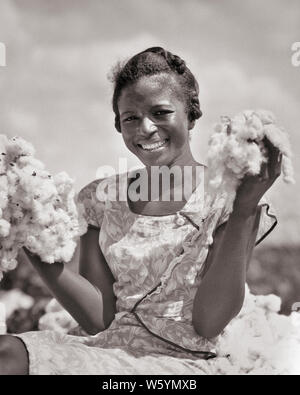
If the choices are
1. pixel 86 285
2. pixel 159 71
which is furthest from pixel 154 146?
pixel 86 285

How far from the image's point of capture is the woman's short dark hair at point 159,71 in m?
1.78

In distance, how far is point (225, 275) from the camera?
1.49m

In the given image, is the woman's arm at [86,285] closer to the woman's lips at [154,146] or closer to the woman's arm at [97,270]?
the woman's arm at [97,270]

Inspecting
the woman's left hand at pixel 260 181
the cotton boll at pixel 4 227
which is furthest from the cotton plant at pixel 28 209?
the woman's left hand at pixel 260 181

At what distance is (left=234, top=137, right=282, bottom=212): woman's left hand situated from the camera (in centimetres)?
129

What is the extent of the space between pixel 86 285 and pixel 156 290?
215mm

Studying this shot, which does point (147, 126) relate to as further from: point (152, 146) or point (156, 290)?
point (156, 290)

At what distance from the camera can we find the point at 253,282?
136 inches

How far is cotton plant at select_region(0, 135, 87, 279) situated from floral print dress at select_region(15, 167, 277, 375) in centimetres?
21

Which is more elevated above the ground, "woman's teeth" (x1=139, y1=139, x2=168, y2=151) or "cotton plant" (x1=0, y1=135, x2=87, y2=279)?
"woman's teeth" (x1=139, y1=139, x2=168, y2=151)

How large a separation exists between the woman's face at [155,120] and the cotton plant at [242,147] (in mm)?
436

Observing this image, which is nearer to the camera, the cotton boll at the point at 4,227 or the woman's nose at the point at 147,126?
the cotton boll at the point at 4,227

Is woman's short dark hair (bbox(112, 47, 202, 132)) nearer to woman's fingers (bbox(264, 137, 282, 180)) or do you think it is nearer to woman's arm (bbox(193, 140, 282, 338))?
woman's arm (bbox(193, 140, 282, 338))

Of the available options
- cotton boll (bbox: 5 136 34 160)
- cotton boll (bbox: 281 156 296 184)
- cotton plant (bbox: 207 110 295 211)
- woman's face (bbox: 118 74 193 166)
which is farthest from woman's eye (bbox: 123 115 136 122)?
cotton boll (bbox: 281 156 296 184)
